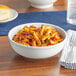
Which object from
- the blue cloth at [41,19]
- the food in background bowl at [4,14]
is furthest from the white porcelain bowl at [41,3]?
the food in background bowl at [4,14]

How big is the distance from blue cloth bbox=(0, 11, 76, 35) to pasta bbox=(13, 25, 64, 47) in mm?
277

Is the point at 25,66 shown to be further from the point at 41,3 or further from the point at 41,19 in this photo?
the point at 41,3

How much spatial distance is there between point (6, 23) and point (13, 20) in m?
0.06

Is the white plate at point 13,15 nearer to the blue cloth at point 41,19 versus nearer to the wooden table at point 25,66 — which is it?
the blue cloth at point 41,19

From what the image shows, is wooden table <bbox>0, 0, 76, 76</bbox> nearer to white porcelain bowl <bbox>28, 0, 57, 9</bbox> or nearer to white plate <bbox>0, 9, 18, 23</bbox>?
white plate <bbox>0, 9, 18, 23</bbox>

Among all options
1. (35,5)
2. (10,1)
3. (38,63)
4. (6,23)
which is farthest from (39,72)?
(10,1)

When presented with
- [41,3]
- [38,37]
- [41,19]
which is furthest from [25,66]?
[41,3]

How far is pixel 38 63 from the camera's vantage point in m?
0.96

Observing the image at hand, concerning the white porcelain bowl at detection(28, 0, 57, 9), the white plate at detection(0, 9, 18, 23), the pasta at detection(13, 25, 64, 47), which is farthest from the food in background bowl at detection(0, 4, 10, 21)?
the pasta at detection(13, 25, 64, 47)

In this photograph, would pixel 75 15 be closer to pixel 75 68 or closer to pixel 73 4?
pixel 73 4

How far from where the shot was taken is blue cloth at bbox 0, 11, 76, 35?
1334 mm

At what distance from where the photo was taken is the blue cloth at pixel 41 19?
133 cm

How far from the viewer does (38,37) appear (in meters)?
0.97

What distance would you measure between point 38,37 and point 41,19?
49 centimetres
